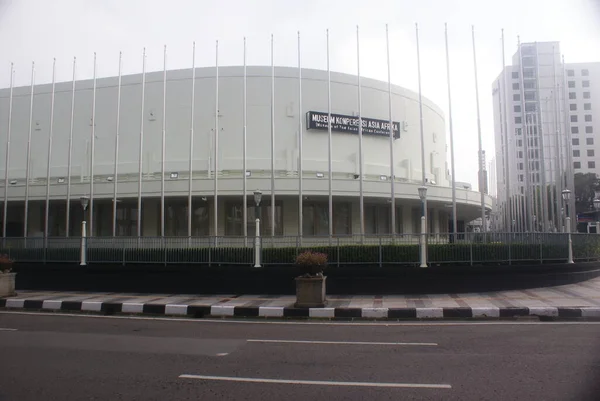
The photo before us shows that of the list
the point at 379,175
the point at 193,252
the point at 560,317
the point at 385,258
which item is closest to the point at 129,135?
Answer: the point at 193,252

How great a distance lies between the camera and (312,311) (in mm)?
11297

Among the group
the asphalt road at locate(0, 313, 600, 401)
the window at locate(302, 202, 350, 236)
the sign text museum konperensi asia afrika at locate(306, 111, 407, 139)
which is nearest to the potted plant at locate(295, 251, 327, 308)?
the asphalt road at locate(0, 313, 600, 401)

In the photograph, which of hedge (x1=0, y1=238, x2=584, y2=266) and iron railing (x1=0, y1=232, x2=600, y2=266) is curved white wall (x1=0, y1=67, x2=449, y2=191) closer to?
iron railing (x1=0, y1=232, x2=600, y2=266)

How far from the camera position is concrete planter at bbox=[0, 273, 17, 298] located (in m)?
14.5

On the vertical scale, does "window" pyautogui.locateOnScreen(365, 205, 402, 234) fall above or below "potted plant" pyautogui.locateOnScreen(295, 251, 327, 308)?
above

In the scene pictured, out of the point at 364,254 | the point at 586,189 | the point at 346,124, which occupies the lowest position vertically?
the point at 364,254

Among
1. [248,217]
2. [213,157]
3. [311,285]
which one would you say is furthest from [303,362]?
[213,157]

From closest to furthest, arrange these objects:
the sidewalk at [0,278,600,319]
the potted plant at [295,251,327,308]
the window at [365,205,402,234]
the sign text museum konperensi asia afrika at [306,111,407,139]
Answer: the sidewalk at [0,278,600,319] → the potted plant at [295,251,327,308] → the sign text museum konperensi asia afrika at [306,111,407,139] → the window at [365,205,402,234]

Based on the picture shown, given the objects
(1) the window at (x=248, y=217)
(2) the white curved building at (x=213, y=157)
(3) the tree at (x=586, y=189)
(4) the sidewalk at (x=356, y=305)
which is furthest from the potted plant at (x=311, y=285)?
(3) the tree at (x=586, y=189)

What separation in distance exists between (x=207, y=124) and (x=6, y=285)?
12.1 metres

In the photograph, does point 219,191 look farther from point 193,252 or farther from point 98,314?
point 98,314

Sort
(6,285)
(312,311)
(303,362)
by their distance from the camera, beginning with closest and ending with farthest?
1. (303,362)
2. (312,311)
3. (6,285)

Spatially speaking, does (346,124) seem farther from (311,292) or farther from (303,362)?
(303,362)

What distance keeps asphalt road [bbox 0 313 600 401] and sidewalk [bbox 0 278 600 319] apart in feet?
3.21
